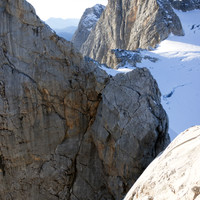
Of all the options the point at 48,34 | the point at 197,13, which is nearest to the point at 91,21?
the point at 197,13

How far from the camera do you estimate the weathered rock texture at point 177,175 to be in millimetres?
3639

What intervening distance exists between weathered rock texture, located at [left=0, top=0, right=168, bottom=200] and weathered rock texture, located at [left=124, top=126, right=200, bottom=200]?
314 centimetres

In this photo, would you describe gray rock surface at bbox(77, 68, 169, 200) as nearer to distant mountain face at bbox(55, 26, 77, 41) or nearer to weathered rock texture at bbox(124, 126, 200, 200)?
weathered rock texture at bbox(124, 126, 200, 200)

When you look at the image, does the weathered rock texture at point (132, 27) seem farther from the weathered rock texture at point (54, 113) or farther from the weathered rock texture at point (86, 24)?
the weathered rock texture at point (54, 113)

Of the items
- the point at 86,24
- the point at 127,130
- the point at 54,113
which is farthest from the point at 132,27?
the point at 86,24

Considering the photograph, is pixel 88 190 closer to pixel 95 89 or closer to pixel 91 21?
pixel 95 89

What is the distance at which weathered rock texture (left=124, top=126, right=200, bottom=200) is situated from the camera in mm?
3639

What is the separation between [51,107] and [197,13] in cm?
3221

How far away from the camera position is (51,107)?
961cm

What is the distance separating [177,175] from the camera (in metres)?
4.15

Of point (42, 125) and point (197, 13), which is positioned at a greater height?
point (197, 13)

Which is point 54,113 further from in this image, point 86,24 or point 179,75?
point 86,24

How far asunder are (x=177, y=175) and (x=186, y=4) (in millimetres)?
36032

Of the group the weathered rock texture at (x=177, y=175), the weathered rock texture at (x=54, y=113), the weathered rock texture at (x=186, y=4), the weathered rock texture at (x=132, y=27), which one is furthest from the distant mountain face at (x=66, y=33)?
the weathered rock texture at (x=177, y=175)
